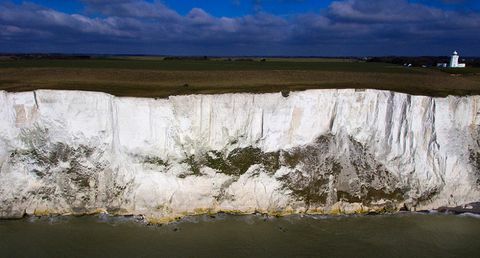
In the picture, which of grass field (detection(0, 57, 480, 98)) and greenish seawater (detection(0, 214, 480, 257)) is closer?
greenish seawater (detection(0, 214, 480, 257))

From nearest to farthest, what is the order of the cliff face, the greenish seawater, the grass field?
the greenish seawater → the cliff face → the grass field

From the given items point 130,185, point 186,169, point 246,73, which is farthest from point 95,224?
point 246,73

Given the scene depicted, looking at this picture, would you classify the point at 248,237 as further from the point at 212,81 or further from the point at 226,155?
the point at 212,81

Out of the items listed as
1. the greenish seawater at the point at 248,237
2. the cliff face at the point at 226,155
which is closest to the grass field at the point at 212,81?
the cliff face at the point at 226,155

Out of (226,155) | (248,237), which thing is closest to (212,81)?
(226,155)

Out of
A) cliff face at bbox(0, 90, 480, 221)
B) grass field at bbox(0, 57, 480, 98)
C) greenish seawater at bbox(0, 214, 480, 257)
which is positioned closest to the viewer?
greenish seawater at bbox(0, 214, 480, 257)

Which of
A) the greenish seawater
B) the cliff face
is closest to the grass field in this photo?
the cliff face

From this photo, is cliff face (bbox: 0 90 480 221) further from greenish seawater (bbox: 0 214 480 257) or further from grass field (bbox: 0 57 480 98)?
grass field (bbox: 0 57 480 98)
